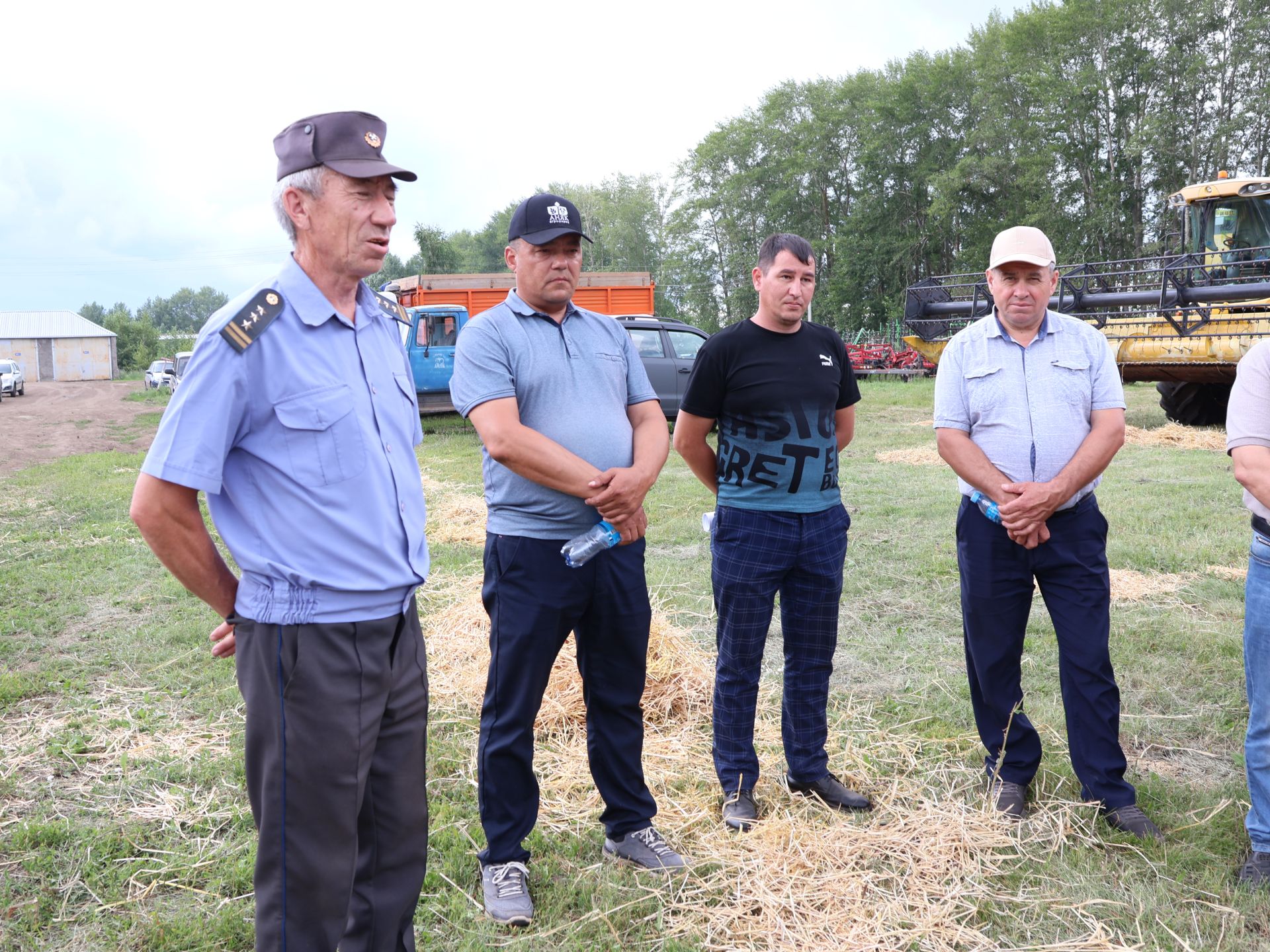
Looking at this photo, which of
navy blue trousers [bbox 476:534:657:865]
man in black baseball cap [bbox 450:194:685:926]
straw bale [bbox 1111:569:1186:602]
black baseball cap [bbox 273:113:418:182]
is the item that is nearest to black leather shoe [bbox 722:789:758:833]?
man in black baseball cap [bbox 450:194:685:926]

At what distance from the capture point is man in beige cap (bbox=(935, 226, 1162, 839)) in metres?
3.28

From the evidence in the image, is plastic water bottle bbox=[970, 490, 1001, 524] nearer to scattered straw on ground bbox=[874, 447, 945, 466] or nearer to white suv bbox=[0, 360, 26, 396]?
scattered straw on ground bbox=[874, 447, 945, 466]

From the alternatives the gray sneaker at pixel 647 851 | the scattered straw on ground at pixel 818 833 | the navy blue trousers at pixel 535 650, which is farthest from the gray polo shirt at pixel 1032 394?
the gray sneaker at pixel 647 851

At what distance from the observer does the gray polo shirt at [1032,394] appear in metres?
3.33

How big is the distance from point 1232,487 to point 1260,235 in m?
6.64

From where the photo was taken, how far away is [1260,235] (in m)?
13.5

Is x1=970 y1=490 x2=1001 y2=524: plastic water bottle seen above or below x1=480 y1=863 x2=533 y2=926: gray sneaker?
above

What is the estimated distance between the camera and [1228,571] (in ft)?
20.3

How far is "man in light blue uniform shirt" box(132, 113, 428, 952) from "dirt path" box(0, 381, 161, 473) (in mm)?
15028

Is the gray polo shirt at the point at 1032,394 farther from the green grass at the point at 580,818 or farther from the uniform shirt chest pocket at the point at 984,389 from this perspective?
the green grass at the point at 580,818

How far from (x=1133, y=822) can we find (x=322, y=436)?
9.40 feet

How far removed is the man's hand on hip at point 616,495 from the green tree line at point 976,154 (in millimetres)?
26849

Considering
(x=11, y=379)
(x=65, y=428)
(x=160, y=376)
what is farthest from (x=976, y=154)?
(x=11, y=379)

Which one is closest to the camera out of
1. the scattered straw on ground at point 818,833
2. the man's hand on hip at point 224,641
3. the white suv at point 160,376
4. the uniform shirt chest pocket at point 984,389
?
the man's hand on hip at point 224,641
